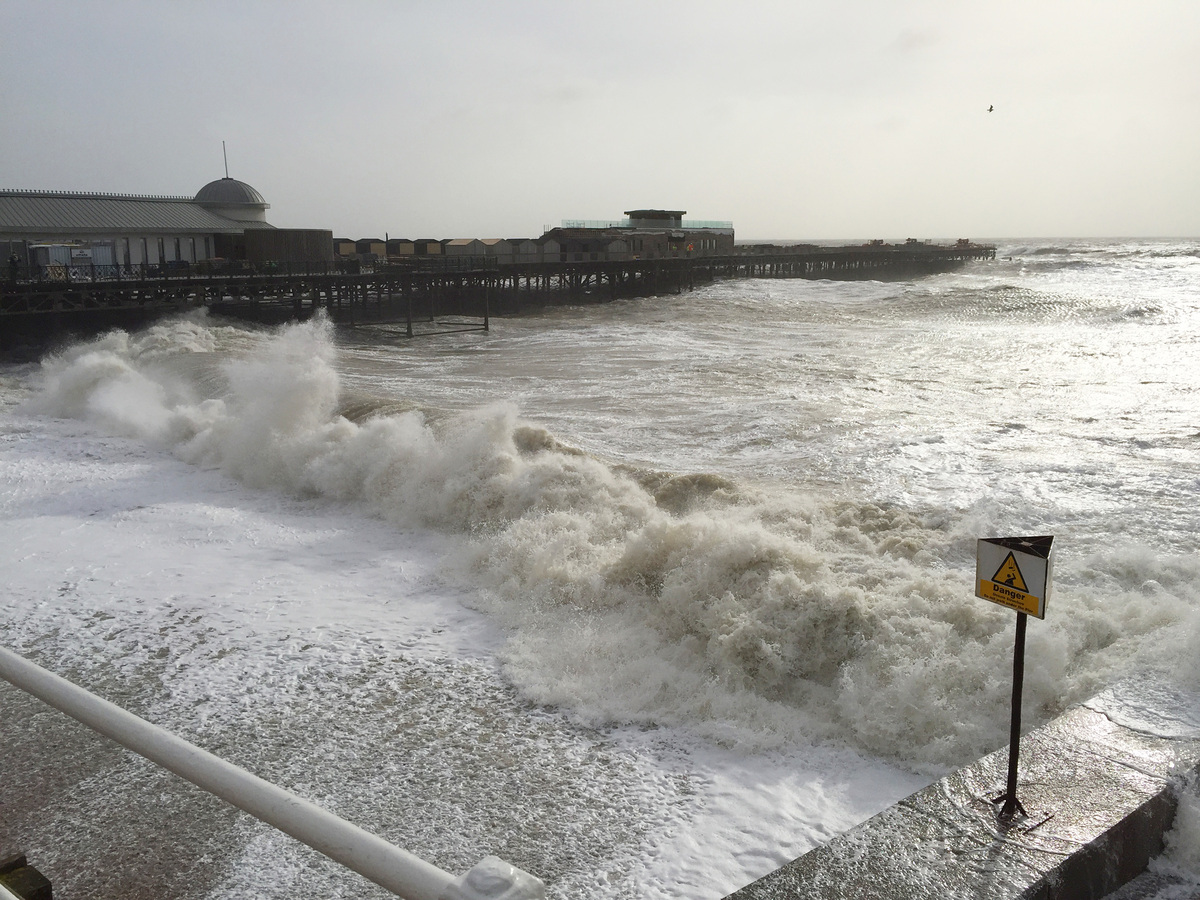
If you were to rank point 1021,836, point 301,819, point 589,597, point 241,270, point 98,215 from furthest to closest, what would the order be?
1. point 98,215
2. point 241,270
3. point 589,597
4. point 1021,836
5. point 301,819

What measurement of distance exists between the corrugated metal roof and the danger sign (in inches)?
1515

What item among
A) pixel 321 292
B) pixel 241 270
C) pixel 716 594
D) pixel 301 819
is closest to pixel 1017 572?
pixel 301 819

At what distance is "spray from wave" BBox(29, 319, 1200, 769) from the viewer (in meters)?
6.47

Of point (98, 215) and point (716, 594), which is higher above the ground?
→ point (98, 215)

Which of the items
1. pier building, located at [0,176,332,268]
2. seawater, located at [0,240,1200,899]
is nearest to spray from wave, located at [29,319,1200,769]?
seawater, located at [0,240,1200,899]

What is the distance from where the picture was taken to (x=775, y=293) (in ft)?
201

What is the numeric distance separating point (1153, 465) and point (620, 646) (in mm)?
9371

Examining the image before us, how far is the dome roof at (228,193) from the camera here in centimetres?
4444

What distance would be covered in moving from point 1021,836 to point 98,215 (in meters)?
41.0

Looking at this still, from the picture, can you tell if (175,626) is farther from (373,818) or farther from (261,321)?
(261,321)

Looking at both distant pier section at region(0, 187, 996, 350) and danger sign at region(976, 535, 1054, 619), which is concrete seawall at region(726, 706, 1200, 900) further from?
distant pier section at region(0, 187, 996, 350)

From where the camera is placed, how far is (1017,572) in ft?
14.0

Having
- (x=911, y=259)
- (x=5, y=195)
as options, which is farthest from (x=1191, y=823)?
(x=911, y=259)

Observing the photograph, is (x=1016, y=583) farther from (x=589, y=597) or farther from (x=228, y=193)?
(x=228, y=193)
